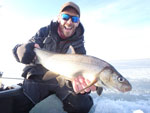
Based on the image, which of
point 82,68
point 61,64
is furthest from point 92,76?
point 61,64

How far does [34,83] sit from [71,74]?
5.78 feet

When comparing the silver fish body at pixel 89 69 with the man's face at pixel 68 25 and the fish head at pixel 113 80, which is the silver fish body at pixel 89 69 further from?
the man's face at pixel 68 25

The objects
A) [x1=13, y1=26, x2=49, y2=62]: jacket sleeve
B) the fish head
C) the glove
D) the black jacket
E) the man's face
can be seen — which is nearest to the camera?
the fish head

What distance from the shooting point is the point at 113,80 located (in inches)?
99.4

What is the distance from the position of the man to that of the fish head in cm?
141

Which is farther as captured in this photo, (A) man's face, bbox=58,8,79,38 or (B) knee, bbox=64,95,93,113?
(A) man's face, bbox=58,8,79,38

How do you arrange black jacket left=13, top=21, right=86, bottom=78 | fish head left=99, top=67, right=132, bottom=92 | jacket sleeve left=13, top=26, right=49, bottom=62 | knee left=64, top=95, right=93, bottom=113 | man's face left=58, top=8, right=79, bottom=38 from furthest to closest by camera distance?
1. black jacket left=13, top=21, right=86, bottom=78
2. man's face left=58, top=8, right=79, bottom=38
3. knee left=64, top=95, right=93, bottom=113
4. jacket sleeve left=13, top=26, right=49, bottom=62
5. fish head left=99, top=67, right=132, bottom=92

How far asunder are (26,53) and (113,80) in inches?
68.3

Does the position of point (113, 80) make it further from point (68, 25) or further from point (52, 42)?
point (52, 42)

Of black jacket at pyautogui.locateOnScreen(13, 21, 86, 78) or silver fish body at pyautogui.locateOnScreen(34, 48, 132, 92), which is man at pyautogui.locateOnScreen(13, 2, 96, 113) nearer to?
black jacket at pyautogui.locateOnScreen(13, 21, 86, 78)

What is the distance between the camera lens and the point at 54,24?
4.52 m

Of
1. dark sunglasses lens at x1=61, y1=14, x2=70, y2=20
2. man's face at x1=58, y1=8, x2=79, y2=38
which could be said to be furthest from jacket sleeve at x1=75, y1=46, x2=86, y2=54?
dark sunglasses lens at x1=61, y1=14, x2=70, y2=20

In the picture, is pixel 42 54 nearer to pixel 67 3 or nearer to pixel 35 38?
pixel 35 38

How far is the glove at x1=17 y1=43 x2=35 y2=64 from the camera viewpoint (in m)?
3.29
